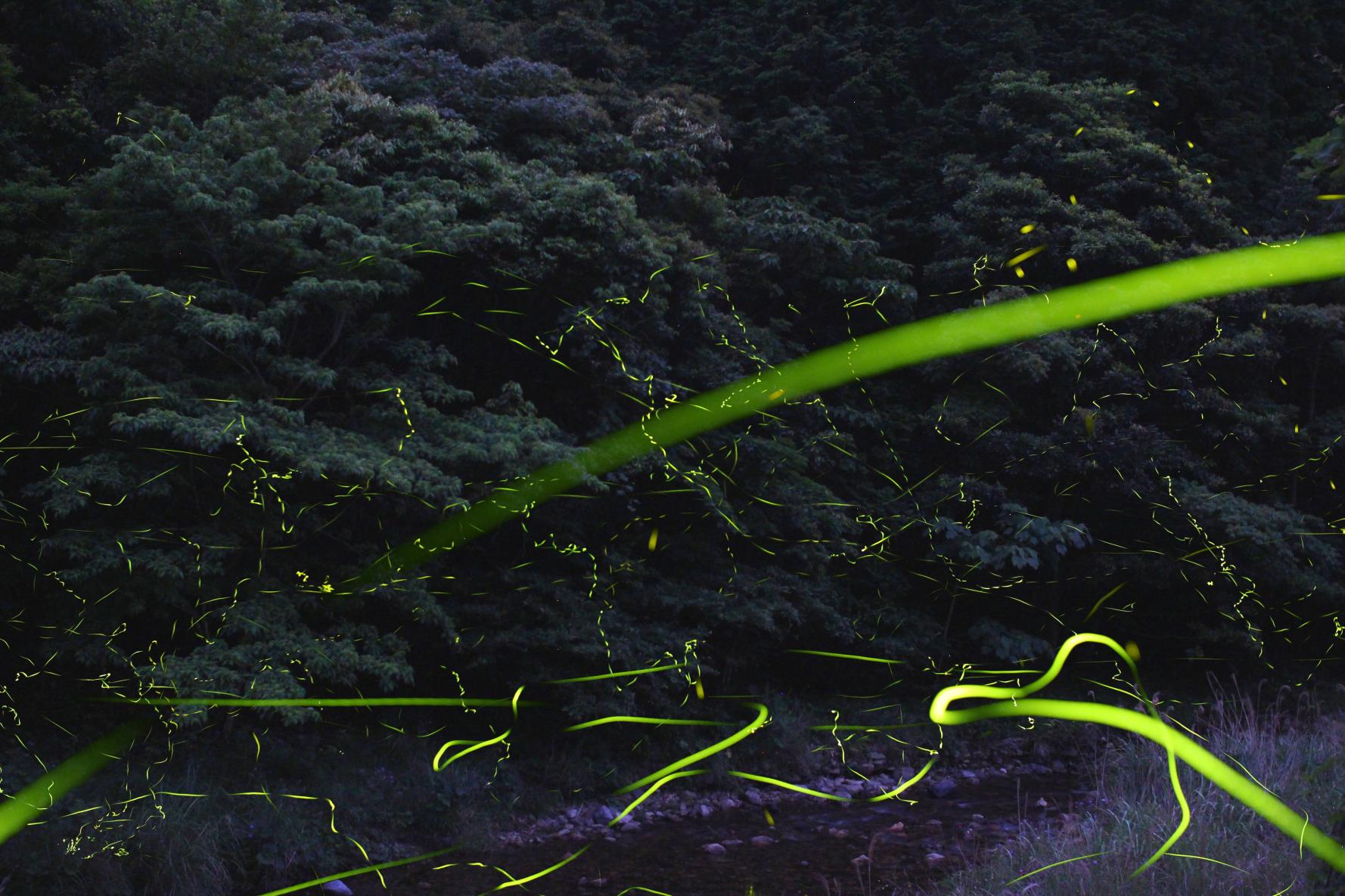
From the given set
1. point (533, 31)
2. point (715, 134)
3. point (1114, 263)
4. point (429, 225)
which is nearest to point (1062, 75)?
point (1114, 263)

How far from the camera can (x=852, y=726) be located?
11.4 metres

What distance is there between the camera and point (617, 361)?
1001cm

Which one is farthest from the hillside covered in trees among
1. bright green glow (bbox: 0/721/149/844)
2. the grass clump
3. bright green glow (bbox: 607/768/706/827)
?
the grass clump

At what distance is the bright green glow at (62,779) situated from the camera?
23.1 feet

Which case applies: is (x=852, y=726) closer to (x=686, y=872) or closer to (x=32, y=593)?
(x=686, y=872)

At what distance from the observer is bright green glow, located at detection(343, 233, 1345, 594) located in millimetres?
10914

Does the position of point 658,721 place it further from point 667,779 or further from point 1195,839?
point 1195,839

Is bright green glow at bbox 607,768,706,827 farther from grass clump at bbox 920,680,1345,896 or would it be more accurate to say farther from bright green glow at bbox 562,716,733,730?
grass clump at bbox 920,680,1345,896

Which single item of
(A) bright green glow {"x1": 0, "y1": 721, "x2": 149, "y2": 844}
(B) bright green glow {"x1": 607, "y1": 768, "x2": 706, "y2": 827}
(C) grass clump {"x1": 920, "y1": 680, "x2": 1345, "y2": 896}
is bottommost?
(B) bright green glow {"x1": 607, "y1": 768, "x2": 706, "y2": 827}

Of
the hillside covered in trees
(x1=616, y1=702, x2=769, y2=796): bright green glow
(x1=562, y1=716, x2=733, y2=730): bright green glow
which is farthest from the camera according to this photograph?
(x1=616, y1=702, x2=769, y2=796): bright green glow

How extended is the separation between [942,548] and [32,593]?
26.5ft

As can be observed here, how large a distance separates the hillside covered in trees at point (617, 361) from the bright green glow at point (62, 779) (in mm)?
129

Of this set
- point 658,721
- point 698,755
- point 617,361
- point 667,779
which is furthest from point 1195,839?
point 617,361

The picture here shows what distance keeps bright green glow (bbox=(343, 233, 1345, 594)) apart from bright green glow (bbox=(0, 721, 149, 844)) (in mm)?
4705
